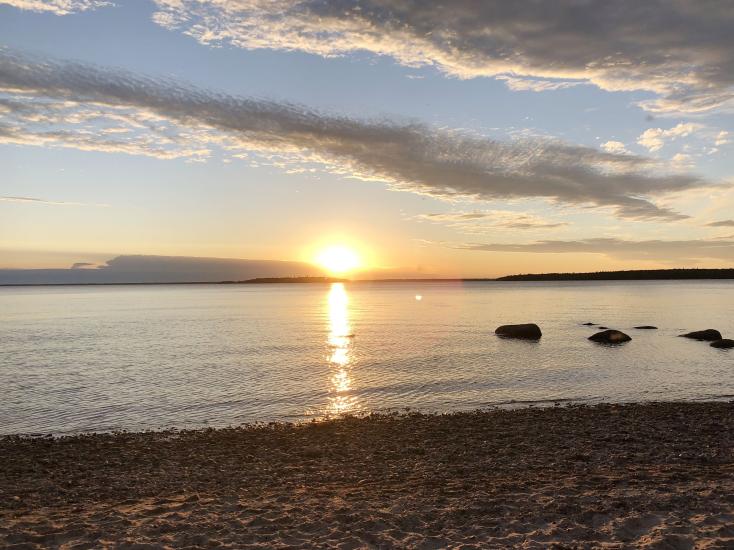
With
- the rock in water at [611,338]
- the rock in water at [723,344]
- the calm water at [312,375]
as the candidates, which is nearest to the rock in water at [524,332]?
the calm water at [312,375]

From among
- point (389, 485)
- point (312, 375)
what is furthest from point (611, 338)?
point (389, 485)

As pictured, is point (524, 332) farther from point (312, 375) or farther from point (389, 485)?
point (389, 485)

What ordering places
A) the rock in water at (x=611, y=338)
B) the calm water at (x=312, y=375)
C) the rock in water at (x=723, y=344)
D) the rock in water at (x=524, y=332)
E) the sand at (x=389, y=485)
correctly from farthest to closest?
the rock in water at (x=524, y=332), the rock in water at (x=611, y=338), the rock in water at (x=723, y=344), the calm water at (x=312, y=375), the sand at (x=389, y=485)

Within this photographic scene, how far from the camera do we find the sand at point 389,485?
9.78m

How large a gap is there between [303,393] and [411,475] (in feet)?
47.6

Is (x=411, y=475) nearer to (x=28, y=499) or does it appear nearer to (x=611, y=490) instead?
(x=611, y=490)

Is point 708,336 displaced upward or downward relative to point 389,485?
downward

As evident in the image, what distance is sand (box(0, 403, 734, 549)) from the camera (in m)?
9.78

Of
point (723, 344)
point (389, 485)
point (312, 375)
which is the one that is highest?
point (389, 485)

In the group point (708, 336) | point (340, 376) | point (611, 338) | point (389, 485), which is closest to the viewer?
point (389, 485)

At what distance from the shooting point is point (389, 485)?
1325 centimetres

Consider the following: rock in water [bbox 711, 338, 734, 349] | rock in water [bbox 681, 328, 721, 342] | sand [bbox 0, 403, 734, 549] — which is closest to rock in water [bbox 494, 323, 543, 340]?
rock in water [bbox 681, 328, 721, 342]

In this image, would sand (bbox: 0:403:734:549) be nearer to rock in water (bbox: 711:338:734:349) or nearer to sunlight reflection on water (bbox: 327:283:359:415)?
sunlight reflection on water (bbox: 327:283:359:415)

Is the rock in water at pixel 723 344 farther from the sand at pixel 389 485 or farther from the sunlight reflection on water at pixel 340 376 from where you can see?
the sunlight reflection on water at pixel 340 376
